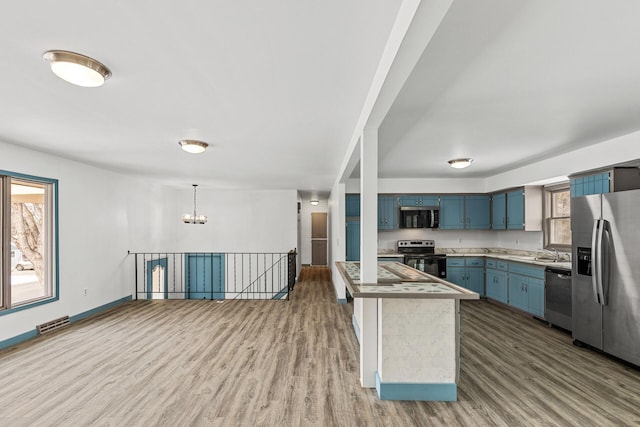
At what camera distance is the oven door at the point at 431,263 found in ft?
21.7

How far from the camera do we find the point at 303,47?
192 cm

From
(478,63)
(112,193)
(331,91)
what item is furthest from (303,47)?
(112,193)

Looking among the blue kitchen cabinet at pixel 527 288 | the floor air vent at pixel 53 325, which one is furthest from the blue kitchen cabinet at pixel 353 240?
the floor air vent at pixel 53 325

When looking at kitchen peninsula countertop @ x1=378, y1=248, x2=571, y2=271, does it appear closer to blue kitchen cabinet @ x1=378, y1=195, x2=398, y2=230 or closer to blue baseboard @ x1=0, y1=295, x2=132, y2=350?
blue kitchen cabinet @ x1=378, y1=195, x2=398, y2=230

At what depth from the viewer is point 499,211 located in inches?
262

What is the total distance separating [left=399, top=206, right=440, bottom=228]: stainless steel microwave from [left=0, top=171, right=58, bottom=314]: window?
6.16 meters

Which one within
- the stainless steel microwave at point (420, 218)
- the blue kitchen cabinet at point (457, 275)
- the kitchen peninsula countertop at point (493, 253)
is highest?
the stainless steel microwave at point (420, 218)

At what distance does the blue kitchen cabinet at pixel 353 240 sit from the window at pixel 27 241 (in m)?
5.07

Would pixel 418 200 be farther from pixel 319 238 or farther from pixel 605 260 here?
pixel 319 238

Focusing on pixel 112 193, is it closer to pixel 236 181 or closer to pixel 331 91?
pixel 236 181

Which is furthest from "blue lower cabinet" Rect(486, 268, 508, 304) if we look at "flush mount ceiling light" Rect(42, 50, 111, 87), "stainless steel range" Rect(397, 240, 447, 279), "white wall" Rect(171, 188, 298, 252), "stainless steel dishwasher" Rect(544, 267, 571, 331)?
"flush mount ceiling light" Rect(42, 50, 111, 87)

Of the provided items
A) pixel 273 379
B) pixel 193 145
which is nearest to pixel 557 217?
pixel 273 379

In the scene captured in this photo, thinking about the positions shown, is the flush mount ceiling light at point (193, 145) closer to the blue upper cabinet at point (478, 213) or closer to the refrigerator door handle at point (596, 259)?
the refrigerator door handle at point (596, 259)

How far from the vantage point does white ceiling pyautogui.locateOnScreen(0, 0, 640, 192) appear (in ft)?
5.35
